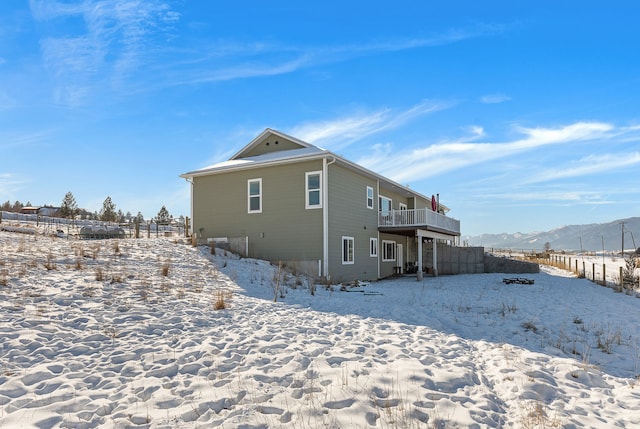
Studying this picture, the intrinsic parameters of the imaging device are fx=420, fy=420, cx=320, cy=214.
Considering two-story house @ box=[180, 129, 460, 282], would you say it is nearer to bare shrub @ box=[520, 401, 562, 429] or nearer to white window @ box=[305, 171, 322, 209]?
white window @ box=[305, 171, 322, 209]

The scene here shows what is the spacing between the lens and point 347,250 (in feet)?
65.3

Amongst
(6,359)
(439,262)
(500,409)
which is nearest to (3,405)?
(6,359)

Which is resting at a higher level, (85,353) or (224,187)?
(224,187)

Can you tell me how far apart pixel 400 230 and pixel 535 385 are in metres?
18.0

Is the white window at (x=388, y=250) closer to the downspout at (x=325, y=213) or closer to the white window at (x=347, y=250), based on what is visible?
the white window at (x=347, y=250)

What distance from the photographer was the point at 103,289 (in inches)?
382

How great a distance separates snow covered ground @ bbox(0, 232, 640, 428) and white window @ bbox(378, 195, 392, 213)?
1263 cm

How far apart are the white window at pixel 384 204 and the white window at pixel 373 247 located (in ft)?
6.29

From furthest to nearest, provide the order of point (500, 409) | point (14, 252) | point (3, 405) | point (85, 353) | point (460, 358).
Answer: point (14, 252)
point (460, 358)
point (85, 353)
point (500, 409)
point (3, 405)

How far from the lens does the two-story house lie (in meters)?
18.4

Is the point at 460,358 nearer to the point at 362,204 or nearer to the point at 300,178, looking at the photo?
the point at 300,178

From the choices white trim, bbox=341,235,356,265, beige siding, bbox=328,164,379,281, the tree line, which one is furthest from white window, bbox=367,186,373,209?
the tree line

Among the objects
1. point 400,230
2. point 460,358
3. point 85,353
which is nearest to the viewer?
point 85,353

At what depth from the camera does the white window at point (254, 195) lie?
20.0 metres
